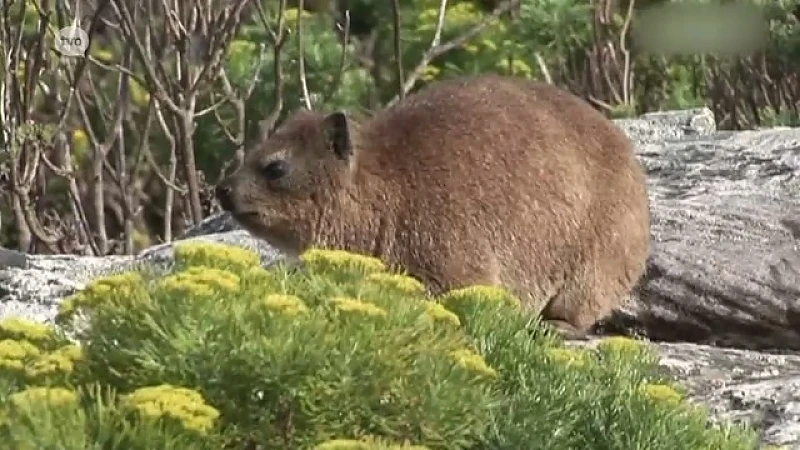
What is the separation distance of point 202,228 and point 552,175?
2274mm

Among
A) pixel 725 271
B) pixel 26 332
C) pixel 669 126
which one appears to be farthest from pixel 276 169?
pixel 669 126

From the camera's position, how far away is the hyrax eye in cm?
638

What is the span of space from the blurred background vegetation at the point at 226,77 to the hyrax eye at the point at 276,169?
8.16 ft

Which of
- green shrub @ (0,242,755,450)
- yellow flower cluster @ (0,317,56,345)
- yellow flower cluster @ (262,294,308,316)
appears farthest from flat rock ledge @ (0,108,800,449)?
yellow flower cluster @ (262,294,308,316)

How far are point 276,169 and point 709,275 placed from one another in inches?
72.9

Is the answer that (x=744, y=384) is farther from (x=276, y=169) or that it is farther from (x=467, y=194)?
(x=276, y=169)

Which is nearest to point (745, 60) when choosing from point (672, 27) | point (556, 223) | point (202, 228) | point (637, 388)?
point (672, 27)

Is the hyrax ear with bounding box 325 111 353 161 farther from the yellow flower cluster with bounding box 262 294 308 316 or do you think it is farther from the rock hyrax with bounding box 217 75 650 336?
the yellow flower cluster with bounding box 262 294 308 316

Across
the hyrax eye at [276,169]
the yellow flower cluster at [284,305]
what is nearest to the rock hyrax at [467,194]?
the hyrax eye at [276,169]

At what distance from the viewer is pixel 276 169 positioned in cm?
639

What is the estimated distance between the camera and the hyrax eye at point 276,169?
6.38 meters

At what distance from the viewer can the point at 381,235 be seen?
648 cm

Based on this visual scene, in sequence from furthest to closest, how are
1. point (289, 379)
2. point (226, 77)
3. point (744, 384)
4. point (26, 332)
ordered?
1. point (226, 77)
2. point (744, 384)
3. point (26, 332)
4. point (289, 379)

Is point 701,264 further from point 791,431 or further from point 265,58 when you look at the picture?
point 265,58
